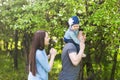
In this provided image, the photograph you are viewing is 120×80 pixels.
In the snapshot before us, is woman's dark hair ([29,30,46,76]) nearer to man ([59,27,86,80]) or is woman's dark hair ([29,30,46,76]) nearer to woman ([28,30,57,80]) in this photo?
woman ([28,30,57,80])

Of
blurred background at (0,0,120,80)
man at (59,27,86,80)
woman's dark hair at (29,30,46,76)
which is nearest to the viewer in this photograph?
woman's dark hair at (29,30,46,76)

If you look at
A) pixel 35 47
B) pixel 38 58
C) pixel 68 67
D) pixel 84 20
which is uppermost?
pixel 84 20

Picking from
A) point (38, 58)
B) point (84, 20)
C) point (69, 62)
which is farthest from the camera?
point (84, 20)

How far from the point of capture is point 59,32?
11016mm

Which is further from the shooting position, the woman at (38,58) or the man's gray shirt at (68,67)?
the man's gray shirt at (68,67)

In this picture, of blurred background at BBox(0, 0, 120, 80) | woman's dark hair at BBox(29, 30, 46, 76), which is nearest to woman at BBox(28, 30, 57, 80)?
woman's dark hair at BBox(29, 30, 46, 76)

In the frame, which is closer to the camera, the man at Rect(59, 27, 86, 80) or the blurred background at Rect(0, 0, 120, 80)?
the man at Rect(59, 27, 86, 80)

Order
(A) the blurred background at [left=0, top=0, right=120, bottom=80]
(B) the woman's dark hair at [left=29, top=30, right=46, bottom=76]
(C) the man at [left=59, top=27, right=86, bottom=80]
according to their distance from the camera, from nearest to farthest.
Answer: (B) the woman's dark hair at [left=29, top=30, right=46, bottom=76] < (C) the man at [left=59, top=27, right=86, bottom=80] < (A) the blurred background at [left=0, top=0, right=120, bottom=80]

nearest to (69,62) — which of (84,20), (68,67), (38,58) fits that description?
(68,67)

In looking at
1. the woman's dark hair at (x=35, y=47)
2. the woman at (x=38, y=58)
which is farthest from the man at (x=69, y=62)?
the woman's dark hair at (x=35, y=47)

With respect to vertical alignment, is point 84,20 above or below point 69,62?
above

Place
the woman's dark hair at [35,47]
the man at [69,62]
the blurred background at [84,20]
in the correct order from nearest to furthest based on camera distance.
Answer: the woman's dark hair at [35,47]
the man at [69,62]
the blurred background at [84,20]

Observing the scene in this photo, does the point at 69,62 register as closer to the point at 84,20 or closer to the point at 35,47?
the point at 35,47

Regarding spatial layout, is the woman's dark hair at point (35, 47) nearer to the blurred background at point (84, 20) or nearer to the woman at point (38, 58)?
the woman at point (38, 58)
